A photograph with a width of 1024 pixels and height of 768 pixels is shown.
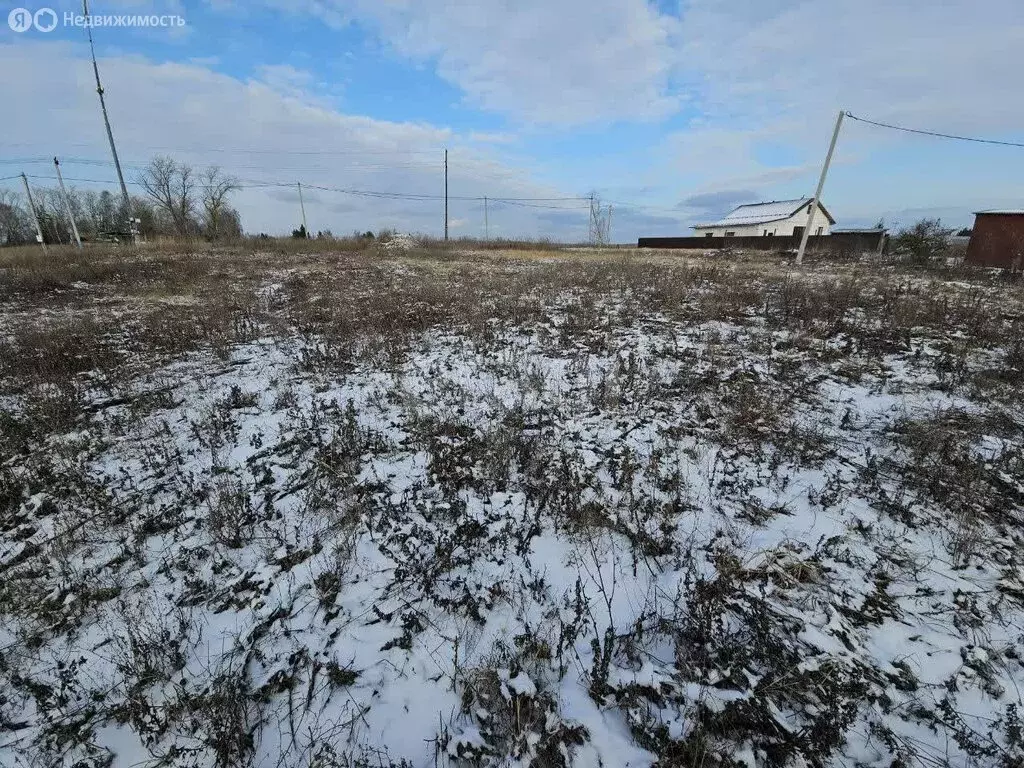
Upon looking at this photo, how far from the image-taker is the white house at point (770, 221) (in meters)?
46.7

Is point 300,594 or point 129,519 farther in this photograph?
point 129,519

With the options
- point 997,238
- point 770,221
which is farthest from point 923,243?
point 770,221

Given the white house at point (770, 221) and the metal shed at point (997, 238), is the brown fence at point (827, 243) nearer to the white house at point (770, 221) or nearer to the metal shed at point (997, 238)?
the metal shed at point (997, 238)

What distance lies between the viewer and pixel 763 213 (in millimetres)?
50469

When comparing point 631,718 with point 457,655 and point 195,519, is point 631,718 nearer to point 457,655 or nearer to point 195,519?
point 457,655

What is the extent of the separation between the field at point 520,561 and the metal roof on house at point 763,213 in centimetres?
4926

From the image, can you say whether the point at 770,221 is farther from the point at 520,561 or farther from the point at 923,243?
the point at 520,561

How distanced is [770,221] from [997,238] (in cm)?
2918

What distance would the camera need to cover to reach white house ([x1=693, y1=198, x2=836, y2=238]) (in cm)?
4669

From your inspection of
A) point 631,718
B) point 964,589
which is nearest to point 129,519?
point 631,718

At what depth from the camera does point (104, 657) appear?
8.69 ft

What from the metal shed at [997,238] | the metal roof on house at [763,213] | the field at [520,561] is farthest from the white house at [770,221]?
the field at [520,561]

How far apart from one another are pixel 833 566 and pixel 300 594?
12.3ft

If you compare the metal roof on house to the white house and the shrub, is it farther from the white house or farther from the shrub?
the shrub
